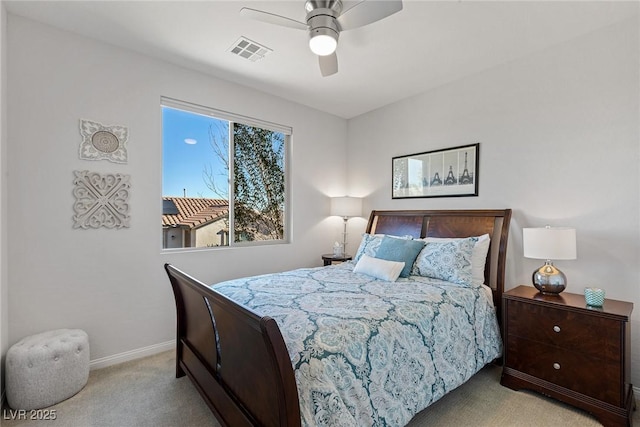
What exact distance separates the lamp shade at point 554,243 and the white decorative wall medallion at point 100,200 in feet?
11.1

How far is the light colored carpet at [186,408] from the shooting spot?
1.90 m

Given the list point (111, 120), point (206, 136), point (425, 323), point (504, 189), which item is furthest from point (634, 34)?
point (111, 120)

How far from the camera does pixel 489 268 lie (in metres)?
2.84

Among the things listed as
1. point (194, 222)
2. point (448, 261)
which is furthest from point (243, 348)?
point (194, 222)

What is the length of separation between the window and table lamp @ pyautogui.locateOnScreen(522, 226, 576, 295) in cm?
267

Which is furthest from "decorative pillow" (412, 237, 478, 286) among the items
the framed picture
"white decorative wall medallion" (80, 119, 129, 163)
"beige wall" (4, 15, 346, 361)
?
"white decorative wall medallion" (80, 119, 129, 163)

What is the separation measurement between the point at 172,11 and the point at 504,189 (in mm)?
3184

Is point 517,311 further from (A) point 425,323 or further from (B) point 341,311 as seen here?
(B) point 341,311

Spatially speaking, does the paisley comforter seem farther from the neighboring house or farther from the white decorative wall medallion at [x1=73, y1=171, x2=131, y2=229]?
the white decorative wall medallion at [x1=73, y1=171, x2=131, y2=229]

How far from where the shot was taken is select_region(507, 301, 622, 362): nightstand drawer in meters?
1.88

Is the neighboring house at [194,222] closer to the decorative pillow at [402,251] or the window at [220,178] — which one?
the window at [220,178]

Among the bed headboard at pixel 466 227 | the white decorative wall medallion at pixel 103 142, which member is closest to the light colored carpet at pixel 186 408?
the bed headboard at pixel 466 227

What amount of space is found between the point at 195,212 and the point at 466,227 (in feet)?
9.31

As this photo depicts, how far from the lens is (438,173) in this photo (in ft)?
11.3
